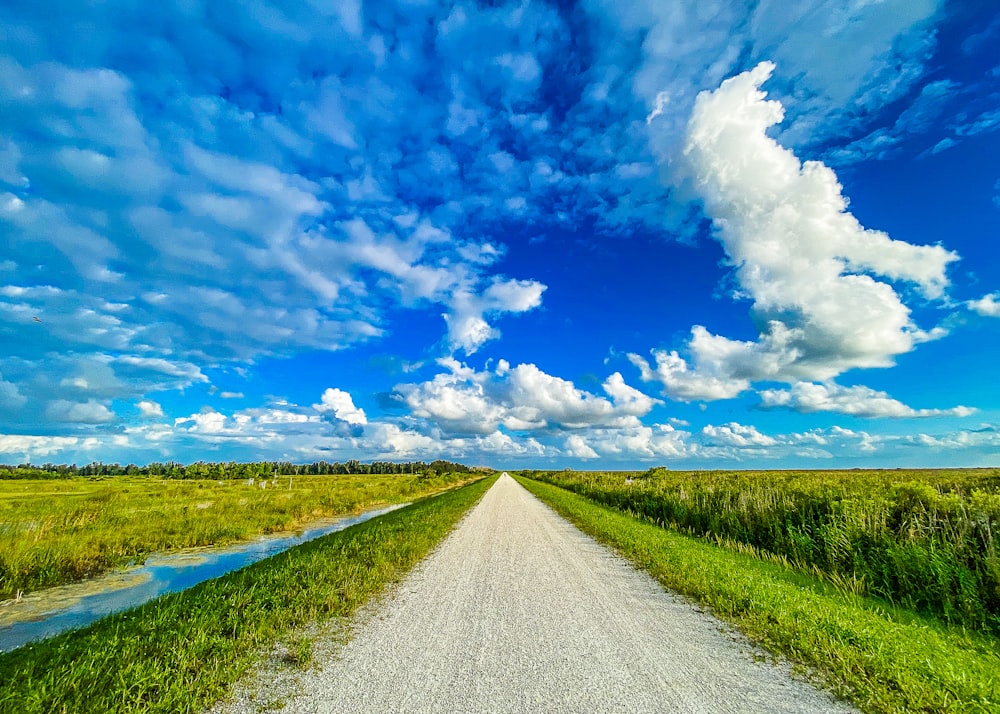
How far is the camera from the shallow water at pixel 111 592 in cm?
962

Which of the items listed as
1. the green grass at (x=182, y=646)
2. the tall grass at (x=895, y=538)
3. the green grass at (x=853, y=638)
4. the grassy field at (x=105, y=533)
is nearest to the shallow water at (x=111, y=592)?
the grassy field at (x=105, y=533)

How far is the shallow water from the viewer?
9617 millimetres

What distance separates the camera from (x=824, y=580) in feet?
36.5

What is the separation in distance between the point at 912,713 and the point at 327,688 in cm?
560

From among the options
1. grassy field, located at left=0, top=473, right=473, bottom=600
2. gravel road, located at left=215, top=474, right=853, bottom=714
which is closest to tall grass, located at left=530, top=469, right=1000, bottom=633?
gravel road, located at left=215, top=474, right=853, bottom=714

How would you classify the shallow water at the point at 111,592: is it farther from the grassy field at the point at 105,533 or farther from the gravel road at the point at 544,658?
the gravel road at the point at 544,658

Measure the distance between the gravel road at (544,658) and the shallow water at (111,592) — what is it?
713 cm

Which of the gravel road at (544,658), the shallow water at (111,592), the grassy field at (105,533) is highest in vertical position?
the gravel road at (544,658)

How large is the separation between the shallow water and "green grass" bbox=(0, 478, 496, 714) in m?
2.82

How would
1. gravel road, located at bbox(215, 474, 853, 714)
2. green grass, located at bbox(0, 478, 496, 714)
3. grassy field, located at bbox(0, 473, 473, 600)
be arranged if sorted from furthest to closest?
grassy field, located at bbox(0, 473, 473, 600), gravel road, located at bbox(215, 474, 853, 714), green grass, located at bbox(0, 478, 496, 714)

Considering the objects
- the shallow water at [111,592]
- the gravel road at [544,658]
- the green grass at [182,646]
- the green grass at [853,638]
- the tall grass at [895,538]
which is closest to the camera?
the green grass at [182,646]

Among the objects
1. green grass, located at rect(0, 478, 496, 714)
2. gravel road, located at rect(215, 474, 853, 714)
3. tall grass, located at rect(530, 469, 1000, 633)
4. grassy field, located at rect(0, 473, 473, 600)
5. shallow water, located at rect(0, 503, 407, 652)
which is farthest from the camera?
grassy field, located at rect(0, 473, 473, 600)

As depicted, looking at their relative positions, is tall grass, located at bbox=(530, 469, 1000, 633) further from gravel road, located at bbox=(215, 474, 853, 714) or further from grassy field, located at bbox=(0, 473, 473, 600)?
grassy field, located at bbox=(0, 473, 473, 600)

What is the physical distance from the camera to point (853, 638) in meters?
5.98
